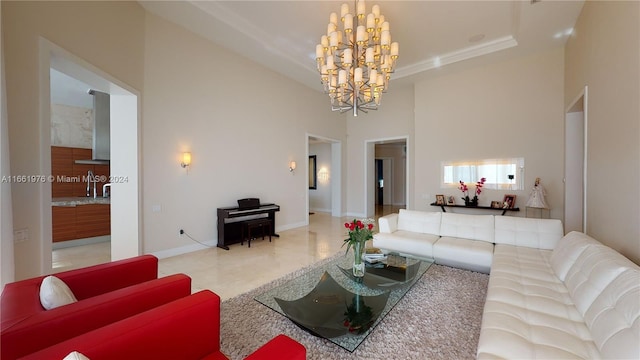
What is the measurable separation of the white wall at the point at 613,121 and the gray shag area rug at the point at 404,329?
4.66 feet

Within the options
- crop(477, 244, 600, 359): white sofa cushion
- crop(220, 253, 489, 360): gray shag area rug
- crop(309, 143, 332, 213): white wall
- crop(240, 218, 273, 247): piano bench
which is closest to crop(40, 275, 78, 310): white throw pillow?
crop(220, 253, 489, 360): gray shag area rug

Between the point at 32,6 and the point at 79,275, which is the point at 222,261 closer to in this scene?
the point at 79,275

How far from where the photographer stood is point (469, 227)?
12.5 feet

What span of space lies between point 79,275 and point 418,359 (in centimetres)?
259

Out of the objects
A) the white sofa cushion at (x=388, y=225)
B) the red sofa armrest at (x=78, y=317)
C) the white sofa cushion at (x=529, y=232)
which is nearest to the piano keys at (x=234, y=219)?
the white sofa cushion at (x=388, y=225)

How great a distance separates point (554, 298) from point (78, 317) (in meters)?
3.15

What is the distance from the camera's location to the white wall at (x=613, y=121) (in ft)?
6.98

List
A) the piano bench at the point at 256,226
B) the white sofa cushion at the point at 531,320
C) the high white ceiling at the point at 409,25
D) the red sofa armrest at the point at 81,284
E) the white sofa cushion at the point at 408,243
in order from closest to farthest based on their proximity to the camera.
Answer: the red sofa armrest at the point at 81,284 → the white sofa cushion at the point at 531,320 → the white sofa cushion at the point at 408,243 → the high white ceiling at the point at 409,25 → the piano bench at the point at 256,226

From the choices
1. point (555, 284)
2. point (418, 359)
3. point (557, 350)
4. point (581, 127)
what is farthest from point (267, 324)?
point (581, 127)

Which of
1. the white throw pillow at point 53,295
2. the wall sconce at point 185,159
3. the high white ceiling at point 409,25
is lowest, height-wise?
the white throw pillow at point 53,295

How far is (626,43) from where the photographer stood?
2.25 m

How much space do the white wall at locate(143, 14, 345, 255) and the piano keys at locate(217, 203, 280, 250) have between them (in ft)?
0.70

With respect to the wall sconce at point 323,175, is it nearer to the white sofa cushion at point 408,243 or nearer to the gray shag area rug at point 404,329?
the white sofa cushion at point 408,243

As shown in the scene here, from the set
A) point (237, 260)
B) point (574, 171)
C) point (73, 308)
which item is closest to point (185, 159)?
point (237, 260)
